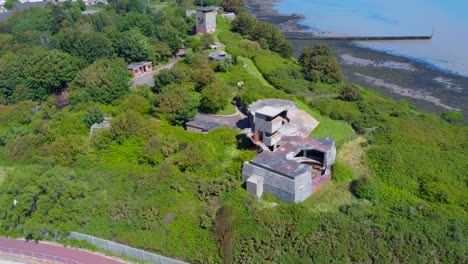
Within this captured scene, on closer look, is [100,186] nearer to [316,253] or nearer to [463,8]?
[316,253]

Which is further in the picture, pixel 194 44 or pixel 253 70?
pixel 194 44

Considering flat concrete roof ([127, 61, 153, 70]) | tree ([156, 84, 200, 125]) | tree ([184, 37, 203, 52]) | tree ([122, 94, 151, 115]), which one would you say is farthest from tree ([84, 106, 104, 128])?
tree ([184, 37, 203, 52])

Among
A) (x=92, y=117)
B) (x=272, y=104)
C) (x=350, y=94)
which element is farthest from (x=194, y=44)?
(x=272, y=104)

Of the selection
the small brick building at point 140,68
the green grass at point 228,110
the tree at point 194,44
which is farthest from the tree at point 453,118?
the small brick building at point 140,68

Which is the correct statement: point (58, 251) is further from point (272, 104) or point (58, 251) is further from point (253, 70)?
point (253, 70)

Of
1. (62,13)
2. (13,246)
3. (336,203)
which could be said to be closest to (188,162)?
(336,203)

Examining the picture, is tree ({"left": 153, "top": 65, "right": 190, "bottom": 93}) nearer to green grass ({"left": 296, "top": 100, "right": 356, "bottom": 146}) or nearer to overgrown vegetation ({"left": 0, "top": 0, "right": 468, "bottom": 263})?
overgrown vegetation ({"left": 0, "top": 0, "right": 468, "bottom": 263})

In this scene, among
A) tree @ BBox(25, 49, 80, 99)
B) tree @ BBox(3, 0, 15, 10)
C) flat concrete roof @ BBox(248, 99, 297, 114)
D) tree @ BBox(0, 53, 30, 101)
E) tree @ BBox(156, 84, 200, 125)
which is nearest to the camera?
flat concrete roof @ BBox(248, 99, 297, 114)
